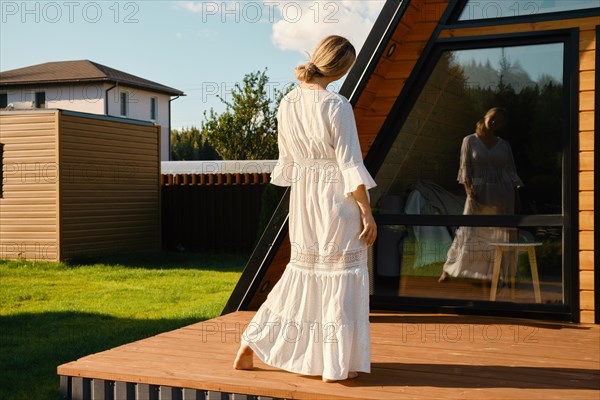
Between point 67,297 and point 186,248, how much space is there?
24.1ft

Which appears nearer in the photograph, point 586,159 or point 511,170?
point 586,159

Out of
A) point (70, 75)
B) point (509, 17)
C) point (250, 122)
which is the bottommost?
point (509, 17)

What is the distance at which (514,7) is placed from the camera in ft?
18.6

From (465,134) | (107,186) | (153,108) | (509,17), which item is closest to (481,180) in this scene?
(465,134)

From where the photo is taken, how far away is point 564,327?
524 centimetres

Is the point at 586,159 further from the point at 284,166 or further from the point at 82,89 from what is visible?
the point at 82,89

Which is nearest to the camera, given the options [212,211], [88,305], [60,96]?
[88,305]

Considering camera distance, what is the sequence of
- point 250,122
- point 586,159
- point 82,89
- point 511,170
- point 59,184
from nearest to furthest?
point 586,159
point 511,170
point 59,184
point 250,122
point 82,89

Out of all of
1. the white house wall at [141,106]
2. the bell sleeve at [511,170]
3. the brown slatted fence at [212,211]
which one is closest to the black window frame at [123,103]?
the white house wall at [141,106]

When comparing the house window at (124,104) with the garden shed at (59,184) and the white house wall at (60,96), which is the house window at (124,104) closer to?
the white house wall at (60,96)

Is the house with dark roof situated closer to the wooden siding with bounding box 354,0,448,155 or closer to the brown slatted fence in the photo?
the brown slatted fence

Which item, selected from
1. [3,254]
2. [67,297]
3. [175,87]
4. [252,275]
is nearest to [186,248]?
[3,254]

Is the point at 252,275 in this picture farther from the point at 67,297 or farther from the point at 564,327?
the point at 67,297

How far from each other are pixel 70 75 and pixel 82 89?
93cm
